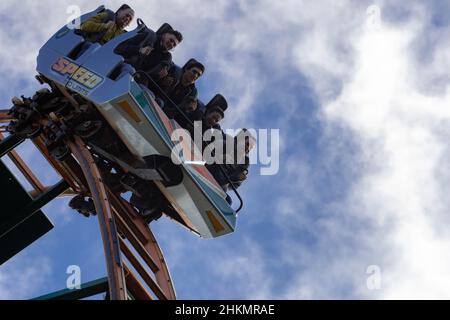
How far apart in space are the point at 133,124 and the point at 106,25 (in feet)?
3.65

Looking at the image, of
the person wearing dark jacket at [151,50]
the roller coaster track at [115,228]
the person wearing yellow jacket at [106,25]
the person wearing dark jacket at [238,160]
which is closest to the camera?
the roller coaster track at [115,228]

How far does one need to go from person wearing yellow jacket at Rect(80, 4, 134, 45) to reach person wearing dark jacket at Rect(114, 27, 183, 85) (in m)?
0.30

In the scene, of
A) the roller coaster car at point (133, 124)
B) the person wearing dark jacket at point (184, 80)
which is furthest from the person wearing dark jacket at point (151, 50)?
the person wearing dark jacket at point (184, 80)

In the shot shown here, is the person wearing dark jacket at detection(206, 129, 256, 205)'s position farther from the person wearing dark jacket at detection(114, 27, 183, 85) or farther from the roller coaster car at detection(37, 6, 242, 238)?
the person wearing dark jacket at detection(114, 27, 183, 85)

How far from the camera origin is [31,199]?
7.34 metres

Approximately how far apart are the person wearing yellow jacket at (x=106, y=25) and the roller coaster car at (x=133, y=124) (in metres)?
0.11

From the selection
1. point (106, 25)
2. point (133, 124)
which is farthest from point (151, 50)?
point (133, 124)

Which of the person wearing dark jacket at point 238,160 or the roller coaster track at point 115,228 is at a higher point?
the person wearing dark jacket at point 238,160

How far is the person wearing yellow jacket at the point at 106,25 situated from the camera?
7410 millimetres

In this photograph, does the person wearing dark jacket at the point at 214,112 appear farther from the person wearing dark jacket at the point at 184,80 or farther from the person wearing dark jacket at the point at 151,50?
the person wearing dark jacket at the point at 151,50

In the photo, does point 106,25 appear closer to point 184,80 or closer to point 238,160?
point 184,80

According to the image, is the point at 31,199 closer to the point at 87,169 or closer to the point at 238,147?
the point at 87,169

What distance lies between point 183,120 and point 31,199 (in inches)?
59.3
